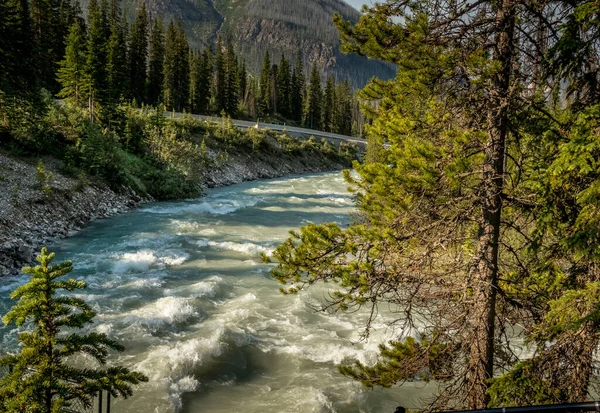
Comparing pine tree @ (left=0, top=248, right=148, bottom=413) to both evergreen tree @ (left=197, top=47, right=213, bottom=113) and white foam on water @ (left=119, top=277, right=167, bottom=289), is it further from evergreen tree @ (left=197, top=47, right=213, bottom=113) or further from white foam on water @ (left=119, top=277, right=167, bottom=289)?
evergreen tree @ (left=197, top=47, right=213, bottom=113)

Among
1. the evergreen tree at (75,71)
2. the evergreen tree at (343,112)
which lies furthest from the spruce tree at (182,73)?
the evergreen tree at (343,112)

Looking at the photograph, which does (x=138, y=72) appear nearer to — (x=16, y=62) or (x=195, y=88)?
(x=195, y=88)

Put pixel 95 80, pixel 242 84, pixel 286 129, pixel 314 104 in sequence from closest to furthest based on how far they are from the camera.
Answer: pixel 95 80 < pixel 286 129 < pixel 242 84 < pixel 314 104

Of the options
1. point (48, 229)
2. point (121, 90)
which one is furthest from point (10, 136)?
point (121, 90)

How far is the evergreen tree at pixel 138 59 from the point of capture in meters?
60.1

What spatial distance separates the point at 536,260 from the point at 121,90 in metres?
46.3

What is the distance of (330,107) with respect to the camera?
95688 mm

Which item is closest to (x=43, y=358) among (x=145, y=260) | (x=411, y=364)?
(x=411, y=364)

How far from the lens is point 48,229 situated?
728 inches

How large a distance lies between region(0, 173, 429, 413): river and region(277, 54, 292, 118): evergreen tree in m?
76.6

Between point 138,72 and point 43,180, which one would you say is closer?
point 43,180

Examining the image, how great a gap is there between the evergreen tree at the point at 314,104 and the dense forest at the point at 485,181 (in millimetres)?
89493

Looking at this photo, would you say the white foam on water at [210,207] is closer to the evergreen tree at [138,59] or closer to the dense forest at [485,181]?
the dense forest at [485,181]

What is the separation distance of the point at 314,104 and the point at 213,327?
8695cm
